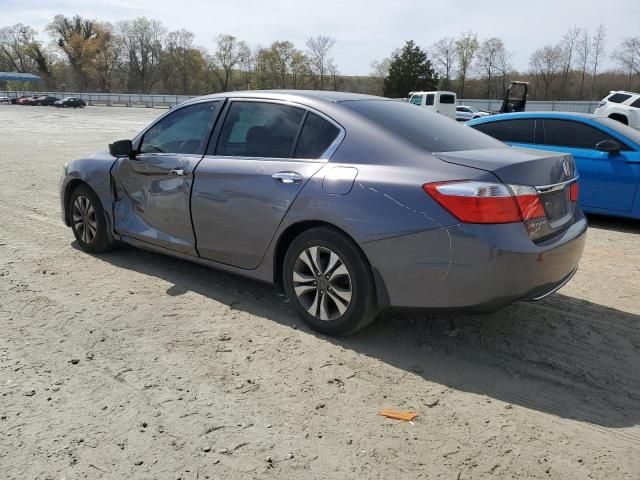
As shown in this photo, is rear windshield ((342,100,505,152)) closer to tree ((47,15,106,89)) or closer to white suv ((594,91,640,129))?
white suv ((594,91,640,129))

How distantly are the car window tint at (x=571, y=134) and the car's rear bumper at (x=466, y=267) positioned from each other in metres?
4.44

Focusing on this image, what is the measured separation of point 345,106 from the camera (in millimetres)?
3729

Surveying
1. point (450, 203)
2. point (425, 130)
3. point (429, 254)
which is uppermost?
point (425, 130)

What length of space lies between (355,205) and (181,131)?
202cm

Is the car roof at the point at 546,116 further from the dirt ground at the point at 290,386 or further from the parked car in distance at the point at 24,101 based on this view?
the parked car in distance at the point at 24,101

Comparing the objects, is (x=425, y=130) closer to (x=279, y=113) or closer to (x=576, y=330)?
(x=279, y=113)

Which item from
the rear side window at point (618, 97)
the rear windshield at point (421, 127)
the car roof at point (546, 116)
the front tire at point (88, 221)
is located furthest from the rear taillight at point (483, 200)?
the rear side window at point (618, 97)

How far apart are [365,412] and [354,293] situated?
79cm

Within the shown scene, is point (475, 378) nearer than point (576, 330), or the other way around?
point (475, 378)

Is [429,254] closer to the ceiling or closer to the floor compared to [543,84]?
closer to the floor

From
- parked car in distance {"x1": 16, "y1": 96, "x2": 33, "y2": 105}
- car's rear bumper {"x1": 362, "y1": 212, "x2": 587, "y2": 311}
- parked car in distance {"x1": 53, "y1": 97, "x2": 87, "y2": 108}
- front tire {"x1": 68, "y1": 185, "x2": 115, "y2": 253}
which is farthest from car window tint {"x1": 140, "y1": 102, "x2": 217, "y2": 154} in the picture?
parked car in distance {"x1": 16, "y1": 96, "x2": 33, "y2": 105}

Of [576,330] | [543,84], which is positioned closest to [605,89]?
[543,84]

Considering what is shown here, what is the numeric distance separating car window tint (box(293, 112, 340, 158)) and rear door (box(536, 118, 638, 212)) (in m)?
4.61

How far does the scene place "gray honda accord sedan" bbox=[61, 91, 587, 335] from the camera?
301 centimetres
